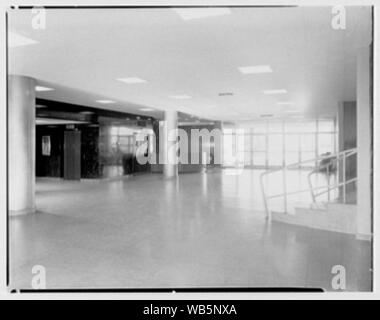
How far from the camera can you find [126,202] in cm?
918

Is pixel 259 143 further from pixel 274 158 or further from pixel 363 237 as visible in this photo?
pixel 363 237

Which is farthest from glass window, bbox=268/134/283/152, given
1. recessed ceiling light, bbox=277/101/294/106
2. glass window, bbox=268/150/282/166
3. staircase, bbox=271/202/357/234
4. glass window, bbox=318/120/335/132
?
staircase, bbox=271/202/357/234

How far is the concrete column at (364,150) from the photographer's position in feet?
17.6

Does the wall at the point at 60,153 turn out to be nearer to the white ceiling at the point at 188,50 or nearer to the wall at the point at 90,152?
the wall at the point at 90,152

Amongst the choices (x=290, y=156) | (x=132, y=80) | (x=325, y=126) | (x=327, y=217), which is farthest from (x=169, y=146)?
(x=327, y=217)

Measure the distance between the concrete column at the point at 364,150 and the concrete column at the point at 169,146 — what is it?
33.5 ft

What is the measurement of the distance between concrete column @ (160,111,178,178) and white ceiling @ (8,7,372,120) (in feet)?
15.8

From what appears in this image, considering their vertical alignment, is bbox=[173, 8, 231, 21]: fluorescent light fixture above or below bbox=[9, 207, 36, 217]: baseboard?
above

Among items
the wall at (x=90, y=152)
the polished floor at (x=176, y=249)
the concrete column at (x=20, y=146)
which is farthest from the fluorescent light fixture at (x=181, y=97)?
the wall at (x=90, y=152)

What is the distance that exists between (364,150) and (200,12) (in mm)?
3337

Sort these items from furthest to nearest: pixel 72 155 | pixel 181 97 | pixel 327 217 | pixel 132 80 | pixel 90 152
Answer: pixel 72 155
pixel 90 152
pixel 181 97
pixel 132 80
pixel 327 217

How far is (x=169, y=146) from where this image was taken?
16.2m

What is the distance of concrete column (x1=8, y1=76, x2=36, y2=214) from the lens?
7.67 meters

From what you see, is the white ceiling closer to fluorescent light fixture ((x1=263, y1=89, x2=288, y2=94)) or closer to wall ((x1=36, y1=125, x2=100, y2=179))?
fluorescent light fixture ((x1=263, y1=89, x2=288, y2=94))
